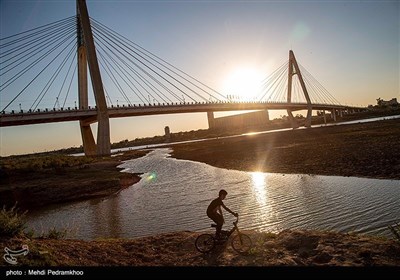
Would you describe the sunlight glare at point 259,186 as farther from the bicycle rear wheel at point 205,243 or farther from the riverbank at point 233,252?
the bicycle rear wheel at point 205,243

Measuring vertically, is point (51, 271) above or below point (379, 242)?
above

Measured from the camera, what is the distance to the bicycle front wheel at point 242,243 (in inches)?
337

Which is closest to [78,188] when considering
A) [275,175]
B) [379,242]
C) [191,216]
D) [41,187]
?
[41,187]

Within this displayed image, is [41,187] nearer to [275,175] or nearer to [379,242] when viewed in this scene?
[275,175]

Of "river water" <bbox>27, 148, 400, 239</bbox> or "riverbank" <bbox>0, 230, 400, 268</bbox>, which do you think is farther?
"river water" <bbox>27, 148, 400, 239</bbox>

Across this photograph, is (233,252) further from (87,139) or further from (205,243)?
(87,139)

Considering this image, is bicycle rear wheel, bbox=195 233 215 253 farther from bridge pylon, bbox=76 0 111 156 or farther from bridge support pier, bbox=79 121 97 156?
bridge support pier, bbox=79 121 97 156

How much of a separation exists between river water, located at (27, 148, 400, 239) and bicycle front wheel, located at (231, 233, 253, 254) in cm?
240

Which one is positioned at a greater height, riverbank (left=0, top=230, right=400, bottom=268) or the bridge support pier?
the bridge support pier

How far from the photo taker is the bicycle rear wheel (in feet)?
29.2

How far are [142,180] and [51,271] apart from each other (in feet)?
84.2

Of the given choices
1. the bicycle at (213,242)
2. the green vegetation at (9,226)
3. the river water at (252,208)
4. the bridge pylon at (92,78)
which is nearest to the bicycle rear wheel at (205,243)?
the bicycle at (213,242)

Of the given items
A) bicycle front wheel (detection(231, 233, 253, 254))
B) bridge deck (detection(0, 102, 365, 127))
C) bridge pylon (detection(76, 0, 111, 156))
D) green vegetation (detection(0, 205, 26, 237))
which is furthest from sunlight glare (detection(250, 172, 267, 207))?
A: bridge deck (detection(0, 102, 365, 127))

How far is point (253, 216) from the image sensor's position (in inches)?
512
